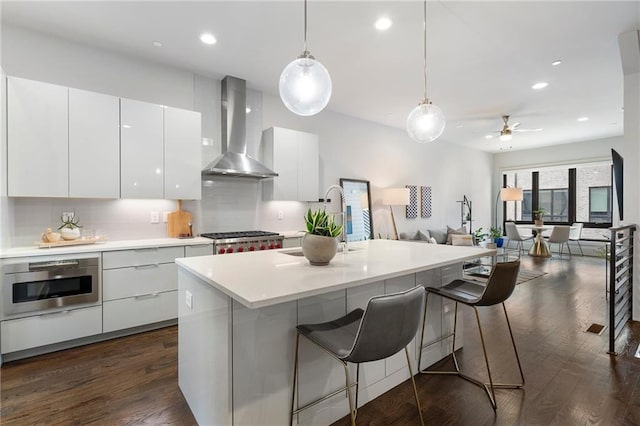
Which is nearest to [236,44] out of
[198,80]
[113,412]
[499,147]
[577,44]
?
[198,80]

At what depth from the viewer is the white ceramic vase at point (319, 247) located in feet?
5.98

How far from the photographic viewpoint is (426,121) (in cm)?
259

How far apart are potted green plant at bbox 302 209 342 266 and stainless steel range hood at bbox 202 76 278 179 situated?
7.08 ft

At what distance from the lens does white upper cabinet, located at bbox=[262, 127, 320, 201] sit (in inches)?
169

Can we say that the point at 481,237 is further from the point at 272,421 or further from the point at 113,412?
the point at 113,412

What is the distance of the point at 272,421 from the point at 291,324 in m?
0.48

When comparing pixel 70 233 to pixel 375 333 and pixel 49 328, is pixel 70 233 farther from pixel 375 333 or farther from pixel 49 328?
pixel 375 333

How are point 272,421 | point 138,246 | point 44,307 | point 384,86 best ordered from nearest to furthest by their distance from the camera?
point 272,421 < point 44,307 < point 138,246 < point 384,86

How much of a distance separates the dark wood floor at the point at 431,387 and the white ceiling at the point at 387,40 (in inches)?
117

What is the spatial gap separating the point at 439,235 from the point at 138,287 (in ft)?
19.2

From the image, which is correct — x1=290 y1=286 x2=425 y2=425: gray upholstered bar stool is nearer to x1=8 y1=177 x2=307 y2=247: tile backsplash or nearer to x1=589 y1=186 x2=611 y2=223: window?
x1=8 y1=177 x2=307 y2=247: tile backsplash

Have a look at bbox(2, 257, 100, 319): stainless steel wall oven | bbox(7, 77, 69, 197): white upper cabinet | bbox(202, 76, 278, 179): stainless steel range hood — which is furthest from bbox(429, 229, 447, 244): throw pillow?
bbox(7, 77, 69, 197): white upper cabinet

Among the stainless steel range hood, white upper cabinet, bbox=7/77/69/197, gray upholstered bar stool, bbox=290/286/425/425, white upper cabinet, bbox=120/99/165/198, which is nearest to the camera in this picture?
gray upholstered bar stool, bbox=290/286/425/425

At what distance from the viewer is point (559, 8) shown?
2584 millimetres
